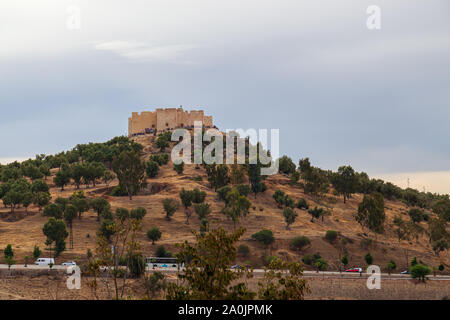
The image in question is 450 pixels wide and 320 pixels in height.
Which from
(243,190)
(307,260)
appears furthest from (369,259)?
(243,190)

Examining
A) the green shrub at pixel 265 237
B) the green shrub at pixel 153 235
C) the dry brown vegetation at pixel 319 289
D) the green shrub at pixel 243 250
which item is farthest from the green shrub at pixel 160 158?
the dry brown vegetation at pixel 319 289

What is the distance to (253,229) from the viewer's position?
81062 mm

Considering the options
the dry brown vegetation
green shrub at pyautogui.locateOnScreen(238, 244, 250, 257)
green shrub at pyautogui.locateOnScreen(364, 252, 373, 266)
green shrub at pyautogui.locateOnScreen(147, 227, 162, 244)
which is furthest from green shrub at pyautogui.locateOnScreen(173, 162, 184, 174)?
the dry brown vegetation

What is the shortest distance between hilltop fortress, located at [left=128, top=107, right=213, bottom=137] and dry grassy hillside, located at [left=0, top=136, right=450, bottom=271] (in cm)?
4067

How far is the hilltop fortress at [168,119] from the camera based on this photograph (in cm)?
14538

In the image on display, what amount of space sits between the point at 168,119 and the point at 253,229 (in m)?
70.6

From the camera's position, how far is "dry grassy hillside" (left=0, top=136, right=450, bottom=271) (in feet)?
238

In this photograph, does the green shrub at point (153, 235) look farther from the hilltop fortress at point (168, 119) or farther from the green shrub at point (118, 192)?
the hilltop fortress at point (168, 119)

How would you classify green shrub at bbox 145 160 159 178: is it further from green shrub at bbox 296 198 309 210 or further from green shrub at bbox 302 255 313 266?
green shrub at bbox 302 255 313 266

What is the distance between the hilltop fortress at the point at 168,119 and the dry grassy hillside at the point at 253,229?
133 ft

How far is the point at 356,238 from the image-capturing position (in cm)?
8138

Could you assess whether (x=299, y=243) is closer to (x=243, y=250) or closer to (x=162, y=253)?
(x=243, y=250)
